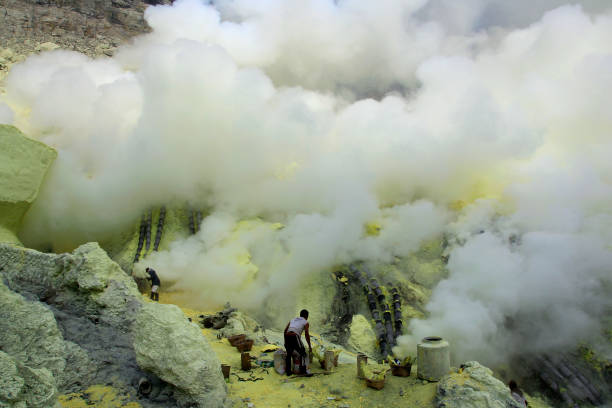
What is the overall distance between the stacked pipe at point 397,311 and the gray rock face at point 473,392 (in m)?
3.48

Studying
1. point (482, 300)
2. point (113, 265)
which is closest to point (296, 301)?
point (482, 300)

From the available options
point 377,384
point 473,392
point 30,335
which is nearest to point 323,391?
point 377,384

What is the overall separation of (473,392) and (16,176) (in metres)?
8.71

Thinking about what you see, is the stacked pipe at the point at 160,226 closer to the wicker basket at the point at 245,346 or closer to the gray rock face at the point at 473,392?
the wicker basket at the point at 245,346

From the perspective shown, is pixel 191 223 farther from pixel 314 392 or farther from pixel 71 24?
pixel 71 24

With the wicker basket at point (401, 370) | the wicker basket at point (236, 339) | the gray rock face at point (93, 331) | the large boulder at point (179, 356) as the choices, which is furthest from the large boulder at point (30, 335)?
the wicker basket at point (401, 370)

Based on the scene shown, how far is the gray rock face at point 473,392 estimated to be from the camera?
13.8 ft

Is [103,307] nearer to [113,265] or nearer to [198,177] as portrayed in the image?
[113,265]

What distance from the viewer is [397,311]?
8.37 metres

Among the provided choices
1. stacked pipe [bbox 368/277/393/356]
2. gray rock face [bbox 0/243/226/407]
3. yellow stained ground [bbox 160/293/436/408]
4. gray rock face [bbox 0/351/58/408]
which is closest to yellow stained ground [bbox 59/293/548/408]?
yellow stained ground [bbox 160/293/436/408]

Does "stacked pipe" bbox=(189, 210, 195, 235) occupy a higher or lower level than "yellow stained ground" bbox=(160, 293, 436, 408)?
higher

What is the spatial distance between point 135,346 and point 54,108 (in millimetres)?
13805

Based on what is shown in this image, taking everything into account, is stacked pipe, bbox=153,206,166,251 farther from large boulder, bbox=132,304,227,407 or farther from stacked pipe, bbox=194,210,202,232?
large boulder, bbox=132,304,227,407

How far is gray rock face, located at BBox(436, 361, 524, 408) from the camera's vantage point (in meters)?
4.20
